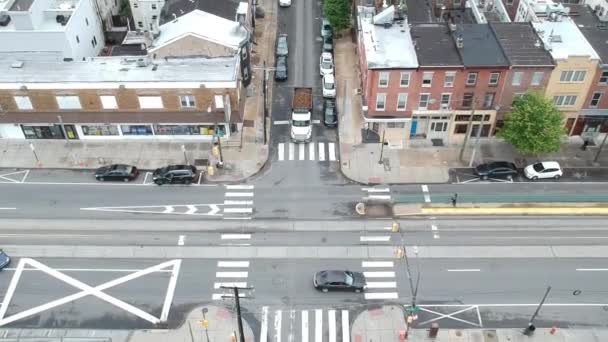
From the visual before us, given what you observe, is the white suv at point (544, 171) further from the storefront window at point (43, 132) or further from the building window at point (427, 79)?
the storefront window at point (43, 132)

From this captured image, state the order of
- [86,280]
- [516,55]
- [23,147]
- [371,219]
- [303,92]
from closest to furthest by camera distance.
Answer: [86,280] < [371,219] < [516,55] < [23,147] < [303,92]

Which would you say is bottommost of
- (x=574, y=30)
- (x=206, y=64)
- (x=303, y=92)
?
(x=303, y=92)

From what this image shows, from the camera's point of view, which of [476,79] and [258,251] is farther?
[476,79]

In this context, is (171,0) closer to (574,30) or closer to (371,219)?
(371,219)

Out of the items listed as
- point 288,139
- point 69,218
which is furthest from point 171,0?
point 69,218

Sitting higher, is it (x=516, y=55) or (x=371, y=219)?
(x=516, y=55)

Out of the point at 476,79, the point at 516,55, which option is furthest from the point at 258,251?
the point at 516,55

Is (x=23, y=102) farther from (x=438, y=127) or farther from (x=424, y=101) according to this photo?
(x=438, y=127)

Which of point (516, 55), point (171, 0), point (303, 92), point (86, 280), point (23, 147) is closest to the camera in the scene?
point (86, 280)
